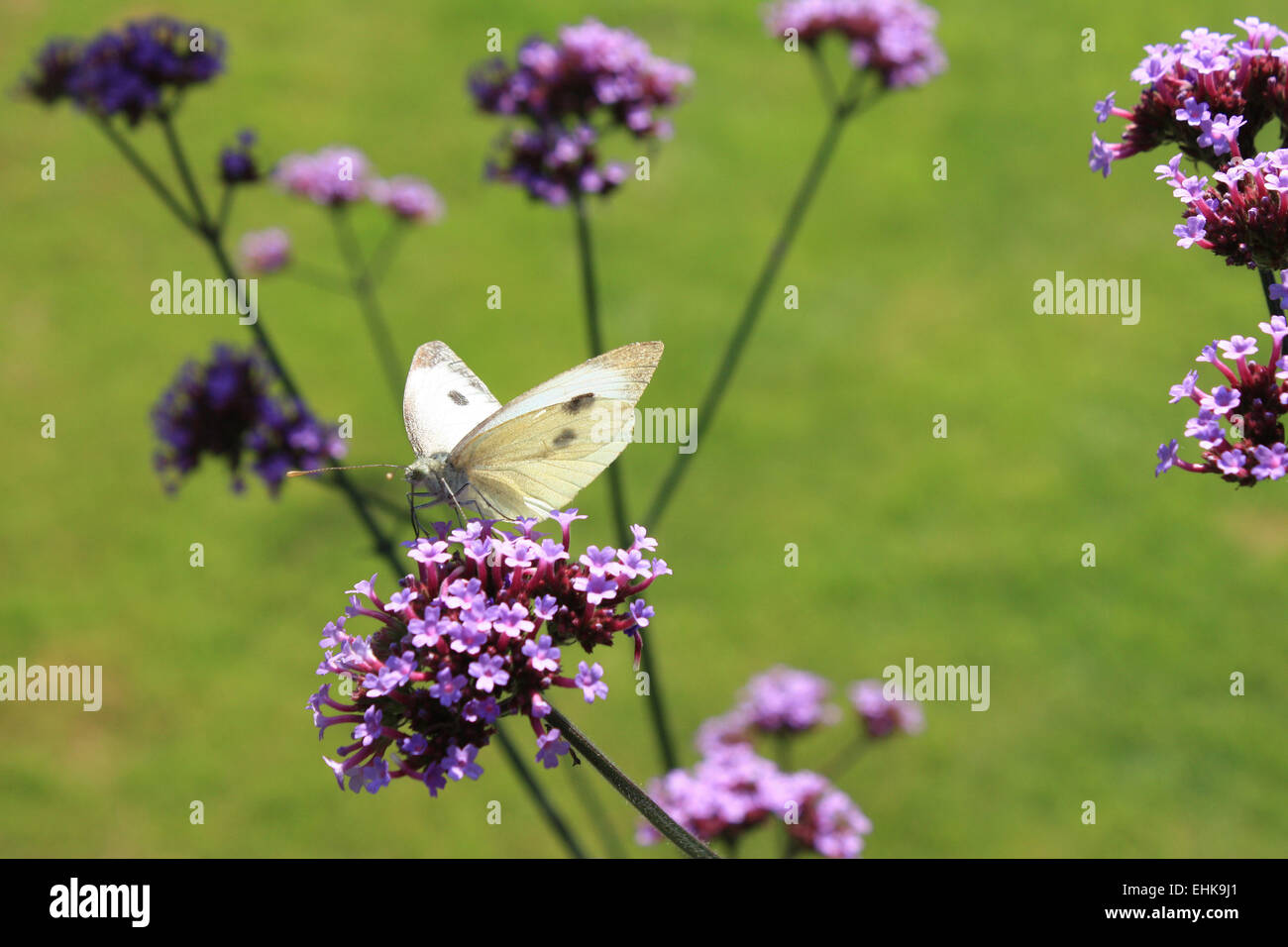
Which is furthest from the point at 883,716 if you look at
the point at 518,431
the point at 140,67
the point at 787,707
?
the point at 140,67

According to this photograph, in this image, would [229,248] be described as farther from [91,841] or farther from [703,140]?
[91,841]

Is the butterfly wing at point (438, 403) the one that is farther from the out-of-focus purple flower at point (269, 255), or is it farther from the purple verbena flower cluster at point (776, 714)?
the out-of-focus purple flower at point (269, 255)

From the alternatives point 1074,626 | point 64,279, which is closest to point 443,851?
point 1074,626

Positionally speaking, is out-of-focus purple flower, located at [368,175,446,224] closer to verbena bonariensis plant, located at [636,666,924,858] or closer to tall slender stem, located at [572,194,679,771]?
tall slender stem, located at [572,194,679,771]

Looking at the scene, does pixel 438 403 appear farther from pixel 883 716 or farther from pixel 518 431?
pixel 883 716

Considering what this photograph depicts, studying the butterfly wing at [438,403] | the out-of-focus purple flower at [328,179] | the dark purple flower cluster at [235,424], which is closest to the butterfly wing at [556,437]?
the butterfly wing at [438,403]

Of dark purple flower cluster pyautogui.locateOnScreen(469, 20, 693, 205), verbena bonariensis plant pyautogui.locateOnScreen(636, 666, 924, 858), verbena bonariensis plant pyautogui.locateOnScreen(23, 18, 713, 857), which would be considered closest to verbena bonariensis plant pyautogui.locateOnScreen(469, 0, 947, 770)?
dark purple flower cluster pyautogui.locateOnScreen(469, 20, 693, 205)

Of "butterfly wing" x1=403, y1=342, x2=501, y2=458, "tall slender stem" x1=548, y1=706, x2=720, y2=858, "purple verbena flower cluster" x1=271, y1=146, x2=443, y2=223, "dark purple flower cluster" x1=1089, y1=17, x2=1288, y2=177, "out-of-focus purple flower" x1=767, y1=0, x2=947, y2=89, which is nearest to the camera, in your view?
"tall slender stem" x1=548, y1=706, x2=720, y2=858
